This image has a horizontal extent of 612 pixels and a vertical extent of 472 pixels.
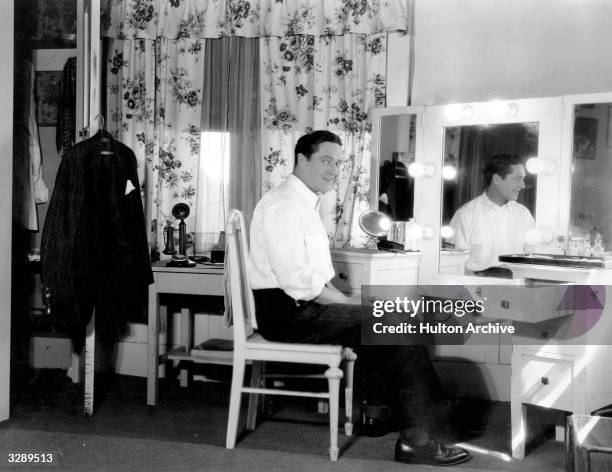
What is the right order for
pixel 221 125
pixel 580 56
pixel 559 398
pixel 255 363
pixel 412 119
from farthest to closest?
pixel 221 125 < pixel 412 119 < pixel 580 56 < pixel 255 363 < pixel 559 398

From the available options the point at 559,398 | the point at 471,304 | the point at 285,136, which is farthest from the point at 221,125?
the point at 559,398

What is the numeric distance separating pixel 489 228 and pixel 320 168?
0.88m

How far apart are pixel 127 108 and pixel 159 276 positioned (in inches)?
40.8

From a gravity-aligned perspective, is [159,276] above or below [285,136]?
below

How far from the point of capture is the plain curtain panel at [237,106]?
3811 mm

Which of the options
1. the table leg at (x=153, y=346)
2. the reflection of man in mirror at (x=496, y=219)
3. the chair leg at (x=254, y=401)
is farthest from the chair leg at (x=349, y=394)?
the table leg at (x=153, y=346)

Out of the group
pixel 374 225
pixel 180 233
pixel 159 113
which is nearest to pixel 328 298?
pixel 374 225

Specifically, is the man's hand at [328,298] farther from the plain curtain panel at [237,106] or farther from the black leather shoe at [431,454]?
the plain curtain panel at [237,106]

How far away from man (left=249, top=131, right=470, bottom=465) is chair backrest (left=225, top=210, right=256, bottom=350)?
0.05m

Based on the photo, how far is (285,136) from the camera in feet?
12.4

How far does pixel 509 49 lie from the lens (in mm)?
3434

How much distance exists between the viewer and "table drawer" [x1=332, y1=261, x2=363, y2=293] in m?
3.35

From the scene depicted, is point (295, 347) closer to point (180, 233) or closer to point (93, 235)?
point (93, 235)

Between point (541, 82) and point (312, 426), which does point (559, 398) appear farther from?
point (541, 82)
